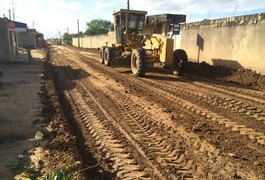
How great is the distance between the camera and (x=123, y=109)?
7879 millimetres

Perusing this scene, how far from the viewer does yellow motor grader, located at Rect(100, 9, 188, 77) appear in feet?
41.4

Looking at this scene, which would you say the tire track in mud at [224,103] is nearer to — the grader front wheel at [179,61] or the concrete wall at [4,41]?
the grader front wheel at [179,61]

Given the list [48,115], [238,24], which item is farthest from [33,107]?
[238,24]

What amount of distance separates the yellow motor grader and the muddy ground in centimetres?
192

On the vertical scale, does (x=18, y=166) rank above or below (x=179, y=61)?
below

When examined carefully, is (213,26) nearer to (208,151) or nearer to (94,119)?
(94,119)

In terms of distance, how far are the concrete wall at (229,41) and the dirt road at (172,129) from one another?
8.48ft

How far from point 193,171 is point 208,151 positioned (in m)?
0.80

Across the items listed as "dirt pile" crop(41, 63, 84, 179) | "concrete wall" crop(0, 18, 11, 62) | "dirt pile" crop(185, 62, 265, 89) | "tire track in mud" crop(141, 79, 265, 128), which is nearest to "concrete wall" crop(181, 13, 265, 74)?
"dirt pile" crop(185, 62, 265, 89)

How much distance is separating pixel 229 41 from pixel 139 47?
4474 mm

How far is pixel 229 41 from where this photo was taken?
13844 millimetres

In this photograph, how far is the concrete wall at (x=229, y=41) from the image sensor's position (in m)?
12.1

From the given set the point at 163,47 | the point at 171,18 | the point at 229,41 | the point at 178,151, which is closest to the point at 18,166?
the point at 178,151

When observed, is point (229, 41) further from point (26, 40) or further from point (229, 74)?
point (26, 40)
